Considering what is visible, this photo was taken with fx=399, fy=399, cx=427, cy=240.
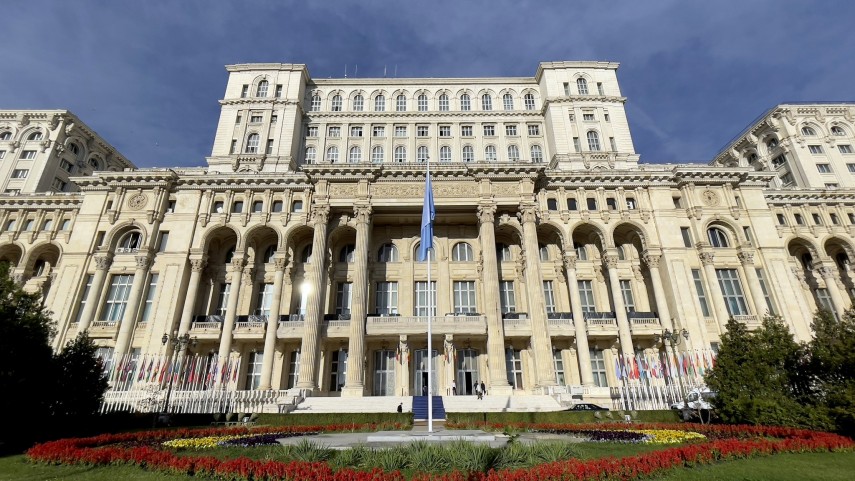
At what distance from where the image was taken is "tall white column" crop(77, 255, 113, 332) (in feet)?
114

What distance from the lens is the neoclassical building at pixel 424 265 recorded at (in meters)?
34.2

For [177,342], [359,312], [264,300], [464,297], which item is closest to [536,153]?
[464,297]

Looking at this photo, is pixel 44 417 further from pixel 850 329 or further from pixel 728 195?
pixel 728 195

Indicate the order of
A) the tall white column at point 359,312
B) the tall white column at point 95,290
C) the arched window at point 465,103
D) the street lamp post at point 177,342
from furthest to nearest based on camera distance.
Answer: the arched window at point 465,103 < the tall white column at point 95,290 < the tall white column at point 359,312 < the street lamp post at point 177,342

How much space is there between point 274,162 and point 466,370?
1335 inches

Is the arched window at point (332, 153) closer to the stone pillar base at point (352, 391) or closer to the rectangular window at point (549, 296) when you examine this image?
the rectangular window at point (549, 296)

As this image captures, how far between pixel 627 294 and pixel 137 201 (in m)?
48.8

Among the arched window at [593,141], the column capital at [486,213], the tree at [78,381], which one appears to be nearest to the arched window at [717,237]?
the arched window at [593,141]

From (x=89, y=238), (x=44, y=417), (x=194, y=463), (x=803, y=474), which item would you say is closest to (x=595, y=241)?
(x=803, y=474)

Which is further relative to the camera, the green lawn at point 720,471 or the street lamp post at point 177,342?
the street lamp post at point 177,342

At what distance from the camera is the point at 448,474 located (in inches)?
376

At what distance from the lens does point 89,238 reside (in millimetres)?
37750

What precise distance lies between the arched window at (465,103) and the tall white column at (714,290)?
34.6 metres

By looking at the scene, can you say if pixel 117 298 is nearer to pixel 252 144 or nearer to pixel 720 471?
pixel 252 144
